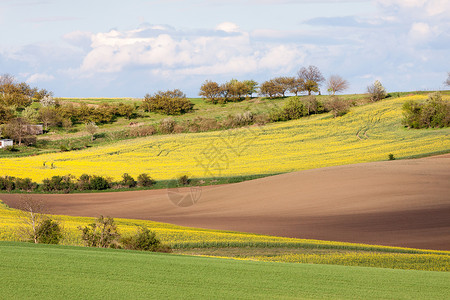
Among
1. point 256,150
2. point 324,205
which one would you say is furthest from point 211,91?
point 324,205

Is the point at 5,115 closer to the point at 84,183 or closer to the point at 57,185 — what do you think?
the point at 57,185

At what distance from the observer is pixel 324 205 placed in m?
35.1

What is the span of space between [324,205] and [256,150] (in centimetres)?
3226

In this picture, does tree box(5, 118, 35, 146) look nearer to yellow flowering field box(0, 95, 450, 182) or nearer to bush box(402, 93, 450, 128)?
yellow flowering field box(0, 95, 450, 182)

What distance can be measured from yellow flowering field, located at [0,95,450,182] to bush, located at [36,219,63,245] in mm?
34021

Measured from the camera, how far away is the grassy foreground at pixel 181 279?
29.8 ft

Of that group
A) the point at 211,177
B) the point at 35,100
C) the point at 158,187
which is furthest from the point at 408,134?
the point at 35,100

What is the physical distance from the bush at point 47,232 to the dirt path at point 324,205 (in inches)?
512

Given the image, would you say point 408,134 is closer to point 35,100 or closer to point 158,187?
point 158,187

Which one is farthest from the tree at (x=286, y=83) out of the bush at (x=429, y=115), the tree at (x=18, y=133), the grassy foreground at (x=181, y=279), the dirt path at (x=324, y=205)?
the grassy foreground at (x=181, y=279)

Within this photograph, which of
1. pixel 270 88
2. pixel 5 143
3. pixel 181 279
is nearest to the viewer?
pixel 181 279

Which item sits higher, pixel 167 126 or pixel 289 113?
pixel 289 113

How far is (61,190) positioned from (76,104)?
230 feet

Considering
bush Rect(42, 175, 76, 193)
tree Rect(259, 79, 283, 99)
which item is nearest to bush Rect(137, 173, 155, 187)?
bush Rect(42, 175, 76, 193)
